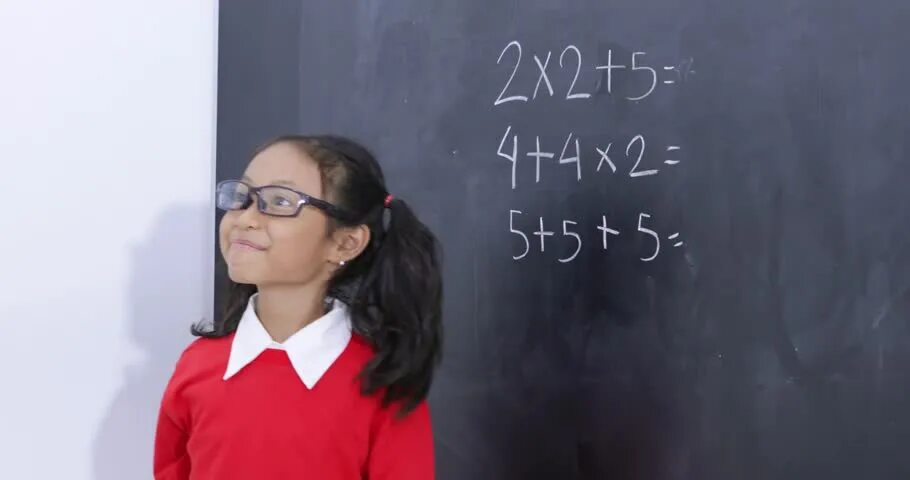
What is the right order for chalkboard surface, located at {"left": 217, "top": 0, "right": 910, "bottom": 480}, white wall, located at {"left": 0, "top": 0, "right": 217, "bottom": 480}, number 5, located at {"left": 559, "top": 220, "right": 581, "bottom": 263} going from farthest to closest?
white wall, located at {"left": 0, "top": 0, "right": 217, "bottom": 480}, number 5, located at {"left": 559, "top": 220, "right": 581, "bottom": 263}, chalkboard surface, located at {"left": 217, "top": 0, "right": 910, "bottom": 480}

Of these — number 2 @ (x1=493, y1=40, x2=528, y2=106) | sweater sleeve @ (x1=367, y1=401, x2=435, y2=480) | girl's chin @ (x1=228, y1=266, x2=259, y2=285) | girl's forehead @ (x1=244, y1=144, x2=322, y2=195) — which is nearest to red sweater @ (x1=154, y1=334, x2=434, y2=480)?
sweater sleeve @ (x1=367, y1=401, x2=435, y2=480)

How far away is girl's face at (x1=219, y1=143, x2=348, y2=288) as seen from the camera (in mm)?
1027

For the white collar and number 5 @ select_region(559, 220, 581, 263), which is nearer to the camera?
the white collar

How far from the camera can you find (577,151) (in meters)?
1.25

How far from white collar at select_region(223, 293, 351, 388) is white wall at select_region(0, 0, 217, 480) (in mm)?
431

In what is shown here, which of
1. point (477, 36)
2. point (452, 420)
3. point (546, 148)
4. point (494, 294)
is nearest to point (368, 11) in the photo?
point (477, 36)

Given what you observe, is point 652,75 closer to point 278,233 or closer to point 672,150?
point 672,150

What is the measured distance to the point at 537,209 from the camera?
49.7 inches

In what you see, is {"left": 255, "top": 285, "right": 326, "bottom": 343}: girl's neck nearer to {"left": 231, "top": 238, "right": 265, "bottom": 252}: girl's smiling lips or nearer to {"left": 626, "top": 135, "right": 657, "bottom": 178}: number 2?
{"left": 231, "top": 238, "right": 265, "bottom": 252}: girl's smiling lips

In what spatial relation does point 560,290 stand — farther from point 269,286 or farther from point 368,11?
point 368,11

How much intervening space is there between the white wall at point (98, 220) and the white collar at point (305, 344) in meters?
0.43

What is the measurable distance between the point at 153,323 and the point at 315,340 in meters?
0.53

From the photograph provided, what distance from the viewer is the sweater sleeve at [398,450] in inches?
40.1

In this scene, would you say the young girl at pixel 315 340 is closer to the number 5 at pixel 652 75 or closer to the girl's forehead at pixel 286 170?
the girl's forehead at pixel 286 170
